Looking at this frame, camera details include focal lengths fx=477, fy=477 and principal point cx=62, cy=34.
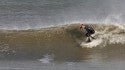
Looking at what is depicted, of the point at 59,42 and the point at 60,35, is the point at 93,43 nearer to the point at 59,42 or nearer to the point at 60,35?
the point at 59,42

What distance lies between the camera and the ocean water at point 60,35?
18.7 meters

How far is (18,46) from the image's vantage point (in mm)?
21641

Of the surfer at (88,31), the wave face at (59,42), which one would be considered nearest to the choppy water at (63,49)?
the wave face at (59,42)

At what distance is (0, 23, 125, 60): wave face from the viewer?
2036 cm

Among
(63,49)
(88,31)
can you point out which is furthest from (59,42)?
(88,31)

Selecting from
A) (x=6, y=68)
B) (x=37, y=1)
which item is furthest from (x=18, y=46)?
(x=37, y=1)

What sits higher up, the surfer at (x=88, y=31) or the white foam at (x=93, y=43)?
the surfer at (x=88, y=31)

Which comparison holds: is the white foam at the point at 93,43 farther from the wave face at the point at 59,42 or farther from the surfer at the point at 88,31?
the surfer at the point at 88,31

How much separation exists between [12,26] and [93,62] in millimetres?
7878

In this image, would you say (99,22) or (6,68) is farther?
(99,22)

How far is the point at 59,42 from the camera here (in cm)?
2256

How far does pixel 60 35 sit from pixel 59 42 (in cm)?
84

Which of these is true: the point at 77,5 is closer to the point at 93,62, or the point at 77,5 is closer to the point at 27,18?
the point at 27,18

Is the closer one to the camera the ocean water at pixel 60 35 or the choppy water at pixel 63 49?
the choppy water at pixel 63 49
